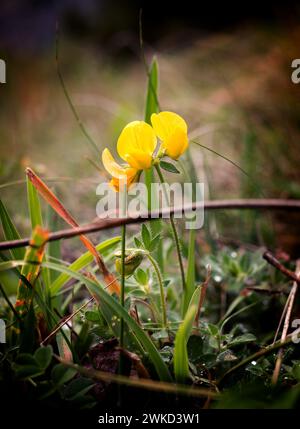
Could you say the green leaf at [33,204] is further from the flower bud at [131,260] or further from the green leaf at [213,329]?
the green leaf at [213,329]

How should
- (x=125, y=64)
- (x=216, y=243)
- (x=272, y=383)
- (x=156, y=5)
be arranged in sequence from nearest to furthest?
(x=272, y=383)
(x=216, y=243)
(x=125, y=64)
(x=156, y=5)

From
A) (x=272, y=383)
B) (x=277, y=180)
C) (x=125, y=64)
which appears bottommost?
(x=272, y=383)

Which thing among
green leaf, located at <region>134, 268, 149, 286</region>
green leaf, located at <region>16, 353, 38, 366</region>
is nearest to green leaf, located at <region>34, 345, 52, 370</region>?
green leaf, located at <region>16, 353, 38, 366</region>

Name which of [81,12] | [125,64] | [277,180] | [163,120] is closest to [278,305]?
[163,120]

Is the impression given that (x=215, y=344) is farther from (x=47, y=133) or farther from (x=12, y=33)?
(x=12, y=33)

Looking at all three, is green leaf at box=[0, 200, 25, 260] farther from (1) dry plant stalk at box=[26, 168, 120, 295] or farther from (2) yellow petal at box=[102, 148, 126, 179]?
(2) yellow petal at box=[102, 148, 126, 179]

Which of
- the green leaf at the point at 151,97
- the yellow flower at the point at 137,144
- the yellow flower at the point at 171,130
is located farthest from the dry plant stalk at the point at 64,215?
the green leaf at the point at 151,97
